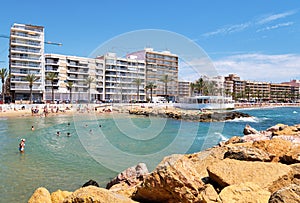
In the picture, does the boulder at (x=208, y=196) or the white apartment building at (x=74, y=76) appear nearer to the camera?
the boulder at (x=208, y=196)

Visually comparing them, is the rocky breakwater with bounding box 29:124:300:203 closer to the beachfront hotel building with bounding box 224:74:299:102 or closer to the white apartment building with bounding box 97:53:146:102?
the white apartment building with bounding box 97:53:146:102

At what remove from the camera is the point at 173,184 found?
14.5ft

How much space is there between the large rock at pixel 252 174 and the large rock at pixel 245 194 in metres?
0.47

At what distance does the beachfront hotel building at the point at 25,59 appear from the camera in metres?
64.3

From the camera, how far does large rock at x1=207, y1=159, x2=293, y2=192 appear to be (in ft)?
15.7

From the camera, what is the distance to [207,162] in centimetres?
815

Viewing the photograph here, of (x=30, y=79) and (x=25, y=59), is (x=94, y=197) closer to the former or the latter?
(x=30, y=79)

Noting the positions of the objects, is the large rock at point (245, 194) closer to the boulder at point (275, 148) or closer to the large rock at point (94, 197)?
the large rock at point (94, 197)

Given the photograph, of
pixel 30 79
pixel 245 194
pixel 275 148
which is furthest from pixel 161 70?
pixel 245 194

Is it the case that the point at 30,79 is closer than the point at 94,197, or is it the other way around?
the point at 94,197

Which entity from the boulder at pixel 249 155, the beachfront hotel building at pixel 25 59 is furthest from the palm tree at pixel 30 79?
the boulder at pixel 249 155

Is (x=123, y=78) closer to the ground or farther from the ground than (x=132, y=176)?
farther from the ground

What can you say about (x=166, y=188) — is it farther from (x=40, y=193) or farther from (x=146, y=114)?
(x=146, y=114)

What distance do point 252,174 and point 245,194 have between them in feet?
3.09
